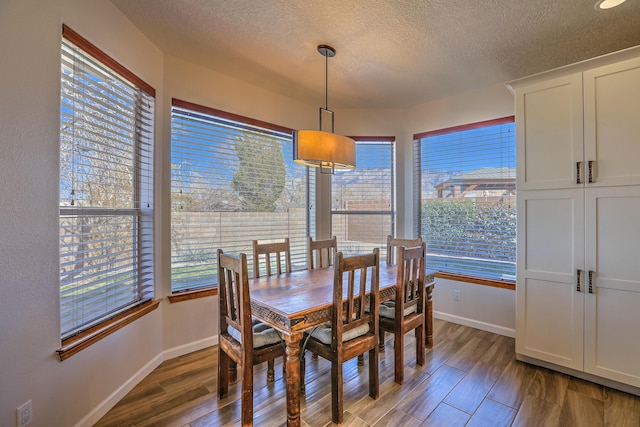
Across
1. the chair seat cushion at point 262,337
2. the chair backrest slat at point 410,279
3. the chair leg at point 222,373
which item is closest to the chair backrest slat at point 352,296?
the chair backrest slat at point 410,279

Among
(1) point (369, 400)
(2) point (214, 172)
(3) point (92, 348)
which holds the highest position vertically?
(2) point (214, 172)

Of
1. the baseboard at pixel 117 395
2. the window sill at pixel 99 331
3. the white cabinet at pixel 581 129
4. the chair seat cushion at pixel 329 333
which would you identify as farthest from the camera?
the white cabinet at pixel 581 129

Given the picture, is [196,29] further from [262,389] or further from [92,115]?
[262,389]

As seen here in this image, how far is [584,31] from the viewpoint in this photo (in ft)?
7.07

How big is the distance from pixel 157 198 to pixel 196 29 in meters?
1.33

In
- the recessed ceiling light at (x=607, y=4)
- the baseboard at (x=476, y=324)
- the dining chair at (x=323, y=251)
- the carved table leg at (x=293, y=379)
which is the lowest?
the baseboard at (x=476, y=324)

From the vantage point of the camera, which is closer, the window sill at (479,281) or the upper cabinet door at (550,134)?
the upper cabinet door at (550,134)

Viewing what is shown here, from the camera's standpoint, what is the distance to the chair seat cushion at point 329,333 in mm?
1909

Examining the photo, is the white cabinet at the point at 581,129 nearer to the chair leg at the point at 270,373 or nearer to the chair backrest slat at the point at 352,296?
the chair backrest slat at the point at 352,296

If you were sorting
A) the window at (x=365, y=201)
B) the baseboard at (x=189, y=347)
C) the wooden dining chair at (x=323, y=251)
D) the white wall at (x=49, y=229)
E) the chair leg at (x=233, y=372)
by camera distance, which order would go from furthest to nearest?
the window at (x=365, y=201) < the wooden dining chair at (x=323, y=251) < the baseboard at (x=189, y=347) < the chair leg at (x=233, y=372) < the white wall at (x=49, y=229)

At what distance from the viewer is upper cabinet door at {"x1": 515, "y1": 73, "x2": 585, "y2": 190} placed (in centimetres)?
221

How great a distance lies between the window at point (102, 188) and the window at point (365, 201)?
85.7 inches

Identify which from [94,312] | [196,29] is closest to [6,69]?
Answer: [196,29]

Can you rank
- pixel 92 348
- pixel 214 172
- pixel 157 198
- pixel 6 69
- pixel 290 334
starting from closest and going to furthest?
pixel 6 69, pixel 290 334, pixel 92 348, pixel 157 198, pixel 214 172
